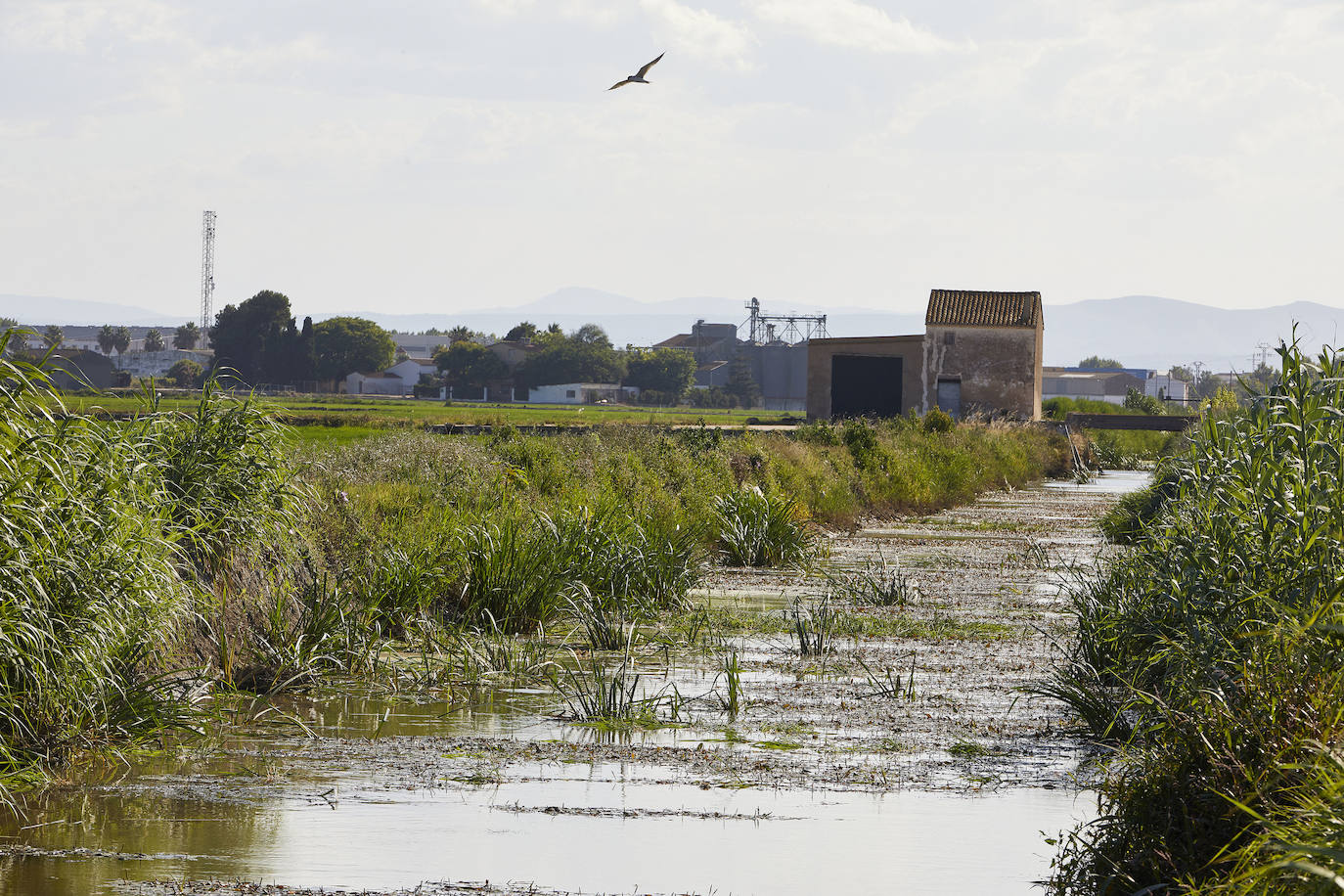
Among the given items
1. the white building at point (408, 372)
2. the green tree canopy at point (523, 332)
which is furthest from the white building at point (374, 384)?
the green tree canopy at point (523, 332)

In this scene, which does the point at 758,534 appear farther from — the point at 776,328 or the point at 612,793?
the point at 776,328

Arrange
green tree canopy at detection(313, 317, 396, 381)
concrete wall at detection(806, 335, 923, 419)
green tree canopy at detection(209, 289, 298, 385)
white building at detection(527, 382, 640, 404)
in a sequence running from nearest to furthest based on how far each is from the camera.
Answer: concrete wall at detection(806, 335, 923, 419) → green tree canopy at detection(209, 289, 298, 385) → white building at detection(527, 382, 640, 404) → green tree canopy at detection(313, 317, 396, 381)

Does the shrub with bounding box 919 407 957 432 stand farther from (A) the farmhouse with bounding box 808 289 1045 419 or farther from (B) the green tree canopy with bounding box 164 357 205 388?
(B) the green tree canopy with bounding box 164 357 205 388

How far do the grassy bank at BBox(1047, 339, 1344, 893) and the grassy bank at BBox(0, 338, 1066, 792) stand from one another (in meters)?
5.01

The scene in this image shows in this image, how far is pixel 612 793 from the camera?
25.6 ft

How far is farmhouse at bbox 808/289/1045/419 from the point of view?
54406mm

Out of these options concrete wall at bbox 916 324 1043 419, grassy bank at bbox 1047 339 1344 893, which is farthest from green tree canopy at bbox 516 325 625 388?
grassy bank at bbox 1047 339 1344 893

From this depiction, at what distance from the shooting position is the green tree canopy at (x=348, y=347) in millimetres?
145625

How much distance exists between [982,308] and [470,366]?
9135cm

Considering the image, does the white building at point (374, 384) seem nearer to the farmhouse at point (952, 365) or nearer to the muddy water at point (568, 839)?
the farmhouse at point (952, 365)

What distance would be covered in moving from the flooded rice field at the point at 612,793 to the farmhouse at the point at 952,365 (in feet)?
142

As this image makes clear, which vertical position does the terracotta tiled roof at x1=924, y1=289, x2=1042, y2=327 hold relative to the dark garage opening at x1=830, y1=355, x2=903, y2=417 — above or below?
above

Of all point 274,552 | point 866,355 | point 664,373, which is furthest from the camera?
point 664,373

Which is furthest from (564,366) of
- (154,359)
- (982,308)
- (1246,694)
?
(1246,694)
